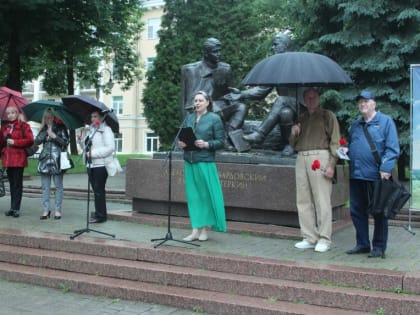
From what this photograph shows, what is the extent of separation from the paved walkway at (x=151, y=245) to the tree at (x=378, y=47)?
7.07m

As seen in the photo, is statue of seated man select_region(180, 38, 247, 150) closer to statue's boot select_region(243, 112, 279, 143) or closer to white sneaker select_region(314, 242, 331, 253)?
statue's boot select_region(243, 112, 279, 143)

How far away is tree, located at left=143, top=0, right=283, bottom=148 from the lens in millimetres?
27828

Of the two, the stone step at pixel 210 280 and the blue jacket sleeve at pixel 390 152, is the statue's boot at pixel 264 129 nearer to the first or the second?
the blue jacket sleeve at pixel 390 152

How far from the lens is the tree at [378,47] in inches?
607

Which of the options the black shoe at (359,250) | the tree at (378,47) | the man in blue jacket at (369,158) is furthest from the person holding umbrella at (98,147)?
the tree at (378,47)

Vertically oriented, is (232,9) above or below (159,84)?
above

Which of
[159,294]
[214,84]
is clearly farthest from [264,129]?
[159,294]

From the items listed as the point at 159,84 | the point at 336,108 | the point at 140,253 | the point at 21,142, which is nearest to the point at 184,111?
the point at 21,142

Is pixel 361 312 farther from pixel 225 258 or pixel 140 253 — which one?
pixel 140 253

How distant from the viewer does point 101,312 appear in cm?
587

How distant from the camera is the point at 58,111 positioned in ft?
29.0

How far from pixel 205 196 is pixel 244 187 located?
162 cm

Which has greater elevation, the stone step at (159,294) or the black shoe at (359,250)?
the black shoe at (359,250)

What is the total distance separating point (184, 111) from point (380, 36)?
8.06m
